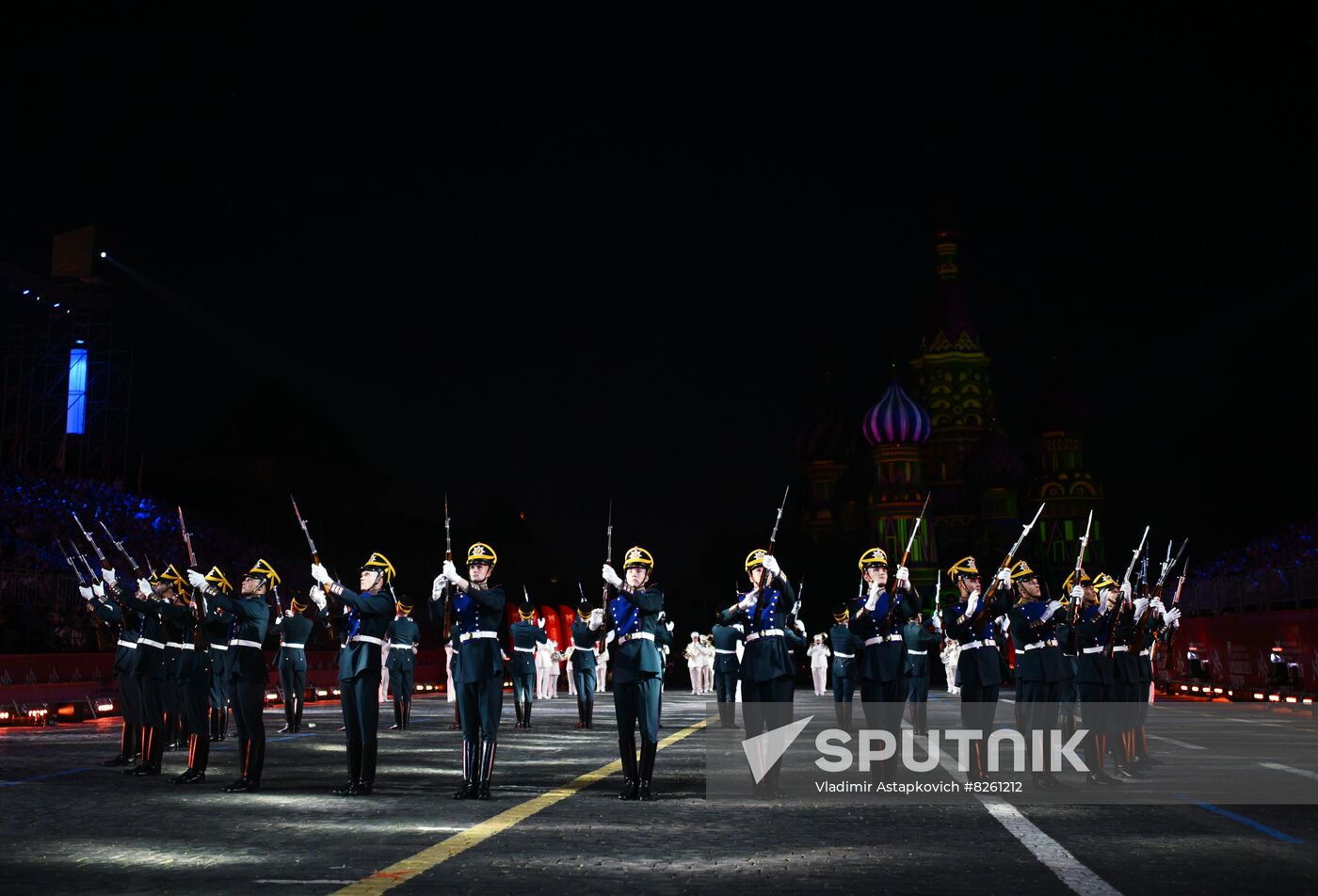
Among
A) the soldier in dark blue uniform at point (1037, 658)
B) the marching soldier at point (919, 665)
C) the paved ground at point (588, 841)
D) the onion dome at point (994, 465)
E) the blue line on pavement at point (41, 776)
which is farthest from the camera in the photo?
the onion dome at point (994, 465)

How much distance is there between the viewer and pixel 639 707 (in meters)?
12.9

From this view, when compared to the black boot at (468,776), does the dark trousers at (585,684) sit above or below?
above

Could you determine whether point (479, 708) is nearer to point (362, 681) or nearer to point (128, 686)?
point (362, 681)

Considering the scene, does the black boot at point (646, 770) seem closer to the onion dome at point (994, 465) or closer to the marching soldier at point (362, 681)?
the marching soldier at point (362, 681)

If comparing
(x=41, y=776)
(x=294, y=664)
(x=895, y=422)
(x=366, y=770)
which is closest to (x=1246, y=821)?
(x=366, y=770)

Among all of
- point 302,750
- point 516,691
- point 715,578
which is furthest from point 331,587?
point 715,578

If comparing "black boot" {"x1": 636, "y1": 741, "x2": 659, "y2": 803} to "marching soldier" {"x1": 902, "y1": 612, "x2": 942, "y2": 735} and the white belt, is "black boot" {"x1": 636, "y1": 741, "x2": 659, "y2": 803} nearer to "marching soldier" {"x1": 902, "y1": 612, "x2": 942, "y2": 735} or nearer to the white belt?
the white belt

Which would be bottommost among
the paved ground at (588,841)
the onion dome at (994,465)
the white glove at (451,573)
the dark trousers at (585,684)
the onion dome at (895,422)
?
the paved ground at (588,841)

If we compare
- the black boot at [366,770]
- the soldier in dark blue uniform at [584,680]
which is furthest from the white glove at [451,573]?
the soldier in dark blue uniform at [584,680]

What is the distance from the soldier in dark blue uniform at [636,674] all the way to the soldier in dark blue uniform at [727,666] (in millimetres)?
10133

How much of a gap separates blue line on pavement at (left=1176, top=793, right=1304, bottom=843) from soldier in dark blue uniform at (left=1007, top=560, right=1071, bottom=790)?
150 cm

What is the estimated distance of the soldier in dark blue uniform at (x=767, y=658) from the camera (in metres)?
13.1

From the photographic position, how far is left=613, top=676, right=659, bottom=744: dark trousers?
1293 centimetres

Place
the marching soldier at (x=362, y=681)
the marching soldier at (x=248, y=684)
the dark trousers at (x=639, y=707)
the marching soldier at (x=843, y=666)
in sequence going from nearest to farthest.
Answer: the dark trousers at (x=639, y=707) → the marching soldier at (x=362, y=681) → the marching soldier at (x=248, y=684) → the marching soldier at (x=843, y=666)
